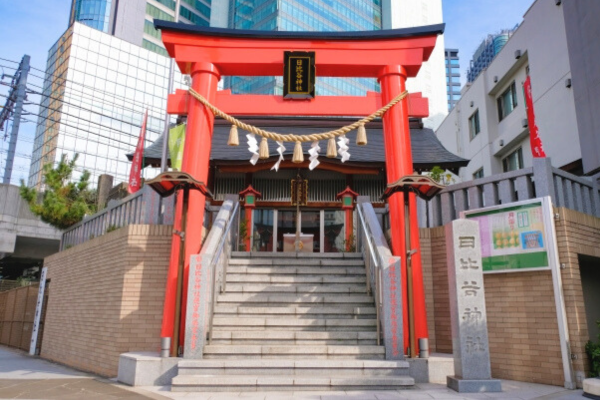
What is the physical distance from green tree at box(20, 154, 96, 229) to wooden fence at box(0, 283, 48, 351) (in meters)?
2.30

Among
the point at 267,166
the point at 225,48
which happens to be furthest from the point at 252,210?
the point at 225,48

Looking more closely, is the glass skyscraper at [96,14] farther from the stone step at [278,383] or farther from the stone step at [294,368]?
the stone step at [278,383]

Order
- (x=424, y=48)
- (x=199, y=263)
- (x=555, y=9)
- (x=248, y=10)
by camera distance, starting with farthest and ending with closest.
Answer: (x=248, y=10) → (x=555, y=9) → (x=424, y=48) → (x=199, y=263)

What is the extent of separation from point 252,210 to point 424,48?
665 centimetres

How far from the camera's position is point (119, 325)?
26.5 ft

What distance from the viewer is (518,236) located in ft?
25.0

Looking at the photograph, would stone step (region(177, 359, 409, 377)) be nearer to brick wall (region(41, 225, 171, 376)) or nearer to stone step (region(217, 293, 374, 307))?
stone step (region(217, 293, 374, 307))

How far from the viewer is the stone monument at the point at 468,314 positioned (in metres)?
6.19

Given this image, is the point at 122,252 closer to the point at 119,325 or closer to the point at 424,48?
the point at 119,325

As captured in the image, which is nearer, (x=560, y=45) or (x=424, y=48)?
(x=424, y=48)

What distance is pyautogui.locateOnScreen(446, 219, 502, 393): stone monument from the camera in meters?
6.19

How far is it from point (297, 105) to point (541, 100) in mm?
10032

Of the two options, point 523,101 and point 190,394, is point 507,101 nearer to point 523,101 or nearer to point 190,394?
point 523,101

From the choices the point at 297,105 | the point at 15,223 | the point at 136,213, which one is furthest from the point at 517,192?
the point at 15,223
